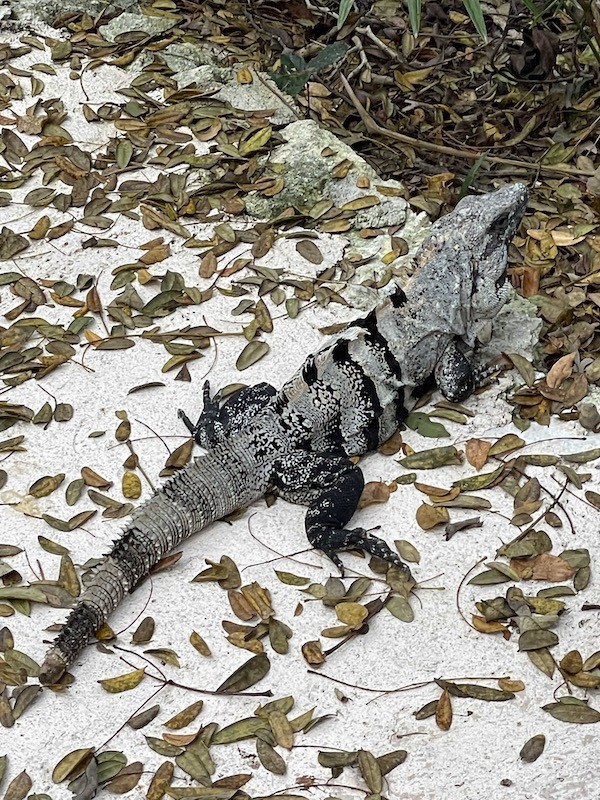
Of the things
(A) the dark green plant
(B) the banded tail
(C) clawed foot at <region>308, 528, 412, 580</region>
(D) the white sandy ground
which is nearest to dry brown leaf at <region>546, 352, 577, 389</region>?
(D) the white sandy ground

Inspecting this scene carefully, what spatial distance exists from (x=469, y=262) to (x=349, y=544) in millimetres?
1480

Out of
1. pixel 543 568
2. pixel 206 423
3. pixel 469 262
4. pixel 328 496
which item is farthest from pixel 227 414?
pixel 543 568

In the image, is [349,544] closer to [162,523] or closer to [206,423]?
[162,523]

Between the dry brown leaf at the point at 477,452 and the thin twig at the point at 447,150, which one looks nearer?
the dry brown leaf at the point at 477,452

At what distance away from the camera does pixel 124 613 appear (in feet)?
13.0

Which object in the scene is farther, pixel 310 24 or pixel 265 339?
pixel 310 24

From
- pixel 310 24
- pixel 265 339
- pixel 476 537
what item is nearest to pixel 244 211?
pixel 265 339

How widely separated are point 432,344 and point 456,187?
5.64ft

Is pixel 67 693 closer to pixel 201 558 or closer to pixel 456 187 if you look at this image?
pixel 201 558

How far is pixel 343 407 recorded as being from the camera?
4.57 m

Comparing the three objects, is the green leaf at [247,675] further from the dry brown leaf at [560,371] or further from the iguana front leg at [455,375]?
the dry brown leaf at [560,371]

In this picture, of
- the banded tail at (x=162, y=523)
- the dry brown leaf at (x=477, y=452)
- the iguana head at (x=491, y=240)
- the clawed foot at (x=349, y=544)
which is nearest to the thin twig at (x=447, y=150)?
the iguana head at (x=491, y=240)

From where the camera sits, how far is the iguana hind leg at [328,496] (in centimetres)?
411

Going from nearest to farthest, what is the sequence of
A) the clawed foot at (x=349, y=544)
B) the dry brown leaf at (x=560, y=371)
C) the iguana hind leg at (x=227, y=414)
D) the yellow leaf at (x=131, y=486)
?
the clawed foot at (x=349, y=544), the yellow leaf at (x=131, y=486), the iguana hind leg at (x=227, y=414), the dry brown leaf at (x=560, y=371)
